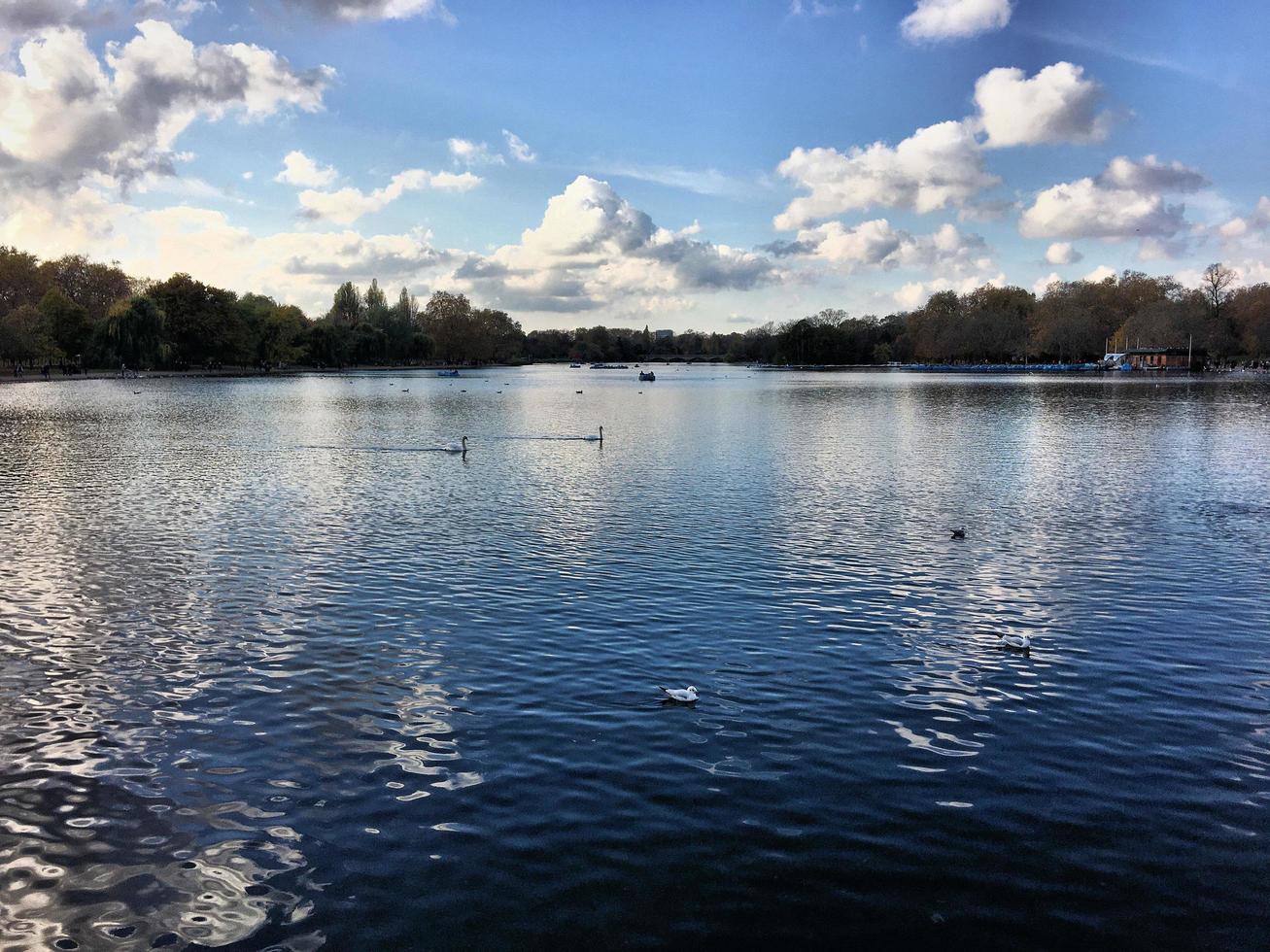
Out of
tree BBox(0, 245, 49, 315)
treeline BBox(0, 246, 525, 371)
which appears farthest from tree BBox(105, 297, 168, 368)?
tree BBox(0, 245, 49, 315)

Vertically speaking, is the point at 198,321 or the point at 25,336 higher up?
the point at 198,321

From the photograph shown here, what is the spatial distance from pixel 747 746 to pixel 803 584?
892 cm

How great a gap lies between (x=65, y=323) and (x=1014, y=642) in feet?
560

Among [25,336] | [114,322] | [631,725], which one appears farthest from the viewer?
[114,322]

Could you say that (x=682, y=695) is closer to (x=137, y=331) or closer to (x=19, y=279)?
(x=137, y=331)

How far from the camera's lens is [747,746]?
11.9m

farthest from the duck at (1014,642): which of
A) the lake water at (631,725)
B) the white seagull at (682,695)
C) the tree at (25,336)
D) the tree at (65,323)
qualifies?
the tree at (65,323)

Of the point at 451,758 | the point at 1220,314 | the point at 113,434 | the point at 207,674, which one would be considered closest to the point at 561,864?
the point at 451,758

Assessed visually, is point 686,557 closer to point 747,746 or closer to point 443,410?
point 747,746

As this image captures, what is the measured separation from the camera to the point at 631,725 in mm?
12586

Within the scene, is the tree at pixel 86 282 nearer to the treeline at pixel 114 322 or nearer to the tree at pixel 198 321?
the treeline at pixel 114 322

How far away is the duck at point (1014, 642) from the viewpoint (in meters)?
15.7

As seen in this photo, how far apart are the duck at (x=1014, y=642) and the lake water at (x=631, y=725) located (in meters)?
0.29

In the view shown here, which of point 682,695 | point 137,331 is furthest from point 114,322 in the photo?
point 682,695
